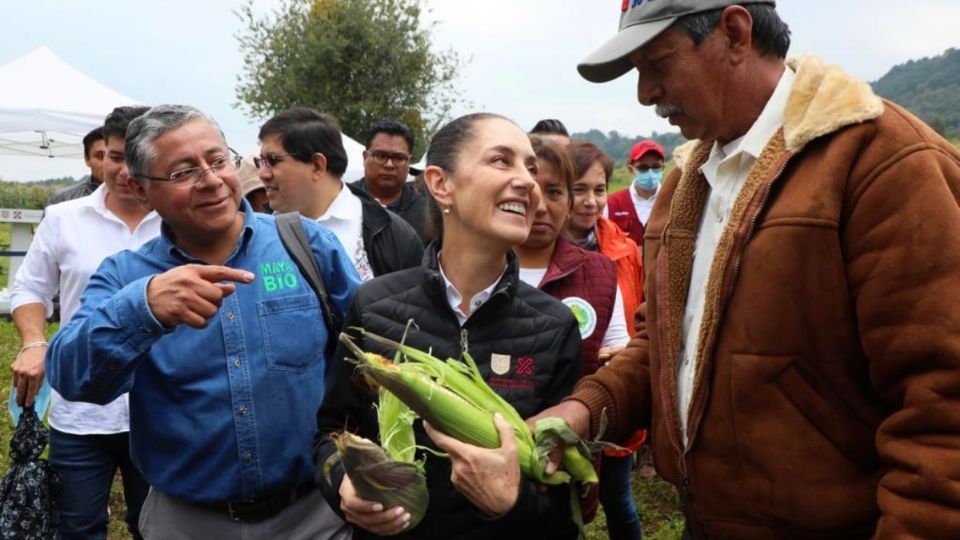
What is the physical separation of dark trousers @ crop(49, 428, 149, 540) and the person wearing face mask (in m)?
4.32

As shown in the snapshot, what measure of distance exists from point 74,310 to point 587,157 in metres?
2.69

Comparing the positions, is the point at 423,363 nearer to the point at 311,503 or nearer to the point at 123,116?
the point at 311,503

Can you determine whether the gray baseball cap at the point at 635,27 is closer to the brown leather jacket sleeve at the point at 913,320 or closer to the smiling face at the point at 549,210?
the brown leather jacket sleeve at the point at 913,320

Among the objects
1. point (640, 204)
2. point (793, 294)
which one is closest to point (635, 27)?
point (793, 294)

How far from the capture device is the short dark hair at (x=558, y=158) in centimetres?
383

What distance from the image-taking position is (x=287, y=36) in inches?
1113

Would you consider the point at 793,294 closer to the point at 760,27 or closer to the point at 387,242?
→ the point at 760,27

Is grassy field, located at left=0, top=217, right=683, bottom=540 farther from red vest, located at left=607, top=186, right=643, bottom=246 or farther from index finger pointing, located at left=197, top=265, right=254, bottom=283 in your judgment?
index finger pointing, located at left=197, top=265, right=254, bottom=283

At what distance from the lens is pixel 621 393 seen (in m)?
2.31

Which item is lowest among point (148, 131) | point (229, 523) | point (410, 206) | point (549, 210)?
point (410, 206)

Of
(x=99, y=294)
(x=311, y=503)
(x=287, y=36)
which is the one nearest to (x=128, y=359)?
(x=99, y=294)

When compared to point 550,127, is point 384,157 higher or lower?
lower

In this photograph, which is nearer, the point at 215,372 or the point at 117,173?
the point at 215,372

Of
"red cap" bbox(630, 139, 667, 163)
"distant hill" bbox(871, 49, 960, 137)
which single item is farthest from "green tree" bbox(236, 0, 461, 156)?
"distant hill" bbox(871, 49, 960, 137)
